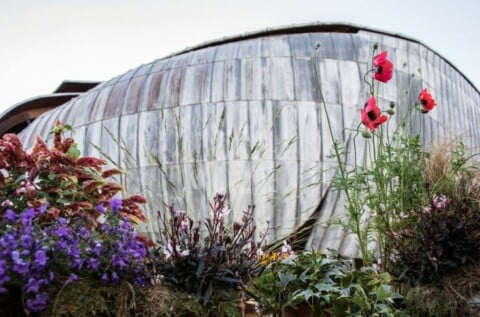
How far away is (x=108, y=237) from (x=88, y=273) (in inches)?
7.0

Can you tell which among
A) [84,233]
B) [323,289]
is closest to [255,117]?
[323,289]

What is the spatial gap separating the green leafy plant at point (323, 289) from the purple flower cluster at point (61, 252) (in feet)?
2.36

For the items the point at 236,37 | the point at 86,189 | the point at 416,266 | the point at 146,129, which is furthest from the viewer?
the point at 236,37

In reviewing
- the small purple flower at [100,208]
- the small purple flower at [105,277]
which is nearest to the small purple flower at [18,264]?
the small purple flower at [105,277]

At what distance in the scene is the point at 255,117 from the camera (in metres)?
8.88

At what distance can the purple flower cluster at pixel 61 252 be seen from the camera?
2.45m

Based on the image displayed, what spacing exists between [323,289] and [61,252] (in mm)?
1290

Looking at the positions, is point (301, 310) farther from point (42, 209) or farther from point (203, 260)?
point (42, 209)

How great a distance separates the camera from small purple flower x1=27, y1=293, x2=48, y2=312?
247cm

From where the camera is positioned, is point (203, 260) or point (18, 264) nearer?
point (18, 264)

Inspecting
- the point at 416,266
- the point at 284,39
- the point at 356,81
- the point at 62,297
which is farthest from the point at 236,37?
the point at 62,297

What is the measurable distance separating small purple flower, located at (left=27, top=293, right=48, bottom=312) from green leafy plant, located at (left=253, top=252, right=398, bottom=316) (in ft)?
3.58

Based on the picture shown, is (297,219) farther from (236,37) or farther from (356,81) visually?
(236,37)

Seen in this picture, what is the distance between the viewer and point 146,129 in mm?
9219
